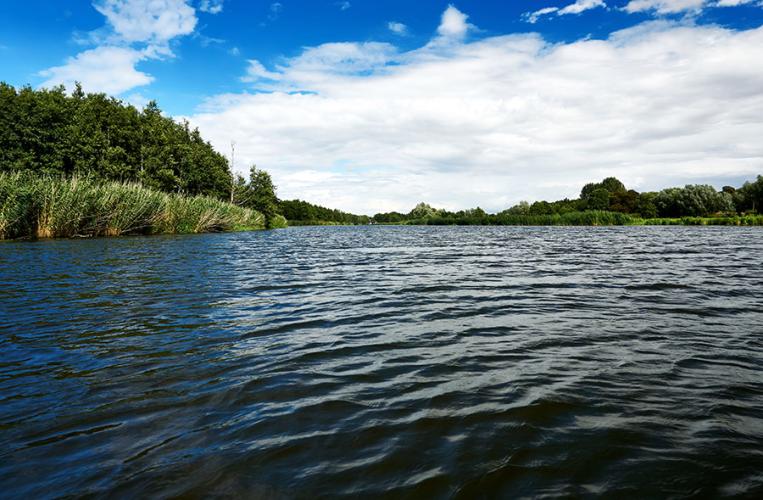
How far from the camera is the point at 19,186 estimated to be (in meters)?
26.6

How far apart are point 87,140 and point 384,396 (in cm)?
5984

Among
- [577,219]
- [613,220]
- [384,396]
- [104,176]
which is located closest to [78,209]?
[104,176]

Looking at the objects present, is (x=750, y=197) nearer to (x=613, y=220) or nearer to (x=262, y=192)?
(x=613, y=220)

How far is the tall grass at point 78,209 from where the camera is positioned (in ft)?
84.4

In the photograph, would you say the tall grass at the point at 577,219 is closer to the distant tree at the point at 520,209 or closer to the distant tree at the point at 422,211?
the distant tree at the point at 520,209

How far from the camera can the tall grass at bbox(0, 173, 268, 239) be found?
25.7 meters

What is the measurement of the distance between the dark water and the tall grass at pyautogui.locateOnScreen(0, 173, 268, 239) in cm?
2191

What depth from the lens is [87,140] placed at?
5028 centimetres

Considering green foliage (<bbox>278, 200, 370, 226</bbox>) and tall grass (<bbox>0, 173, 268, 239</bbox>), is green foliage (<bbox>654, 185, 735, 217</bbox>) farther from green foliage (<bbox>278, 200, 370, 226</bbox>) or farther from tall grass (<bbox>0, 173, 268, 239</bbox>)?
green foliage (<bbox>278, 200, 370, 226</bbox>)

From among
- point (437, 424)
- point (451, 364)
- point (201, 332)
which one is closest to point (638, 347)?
point (451, 364)

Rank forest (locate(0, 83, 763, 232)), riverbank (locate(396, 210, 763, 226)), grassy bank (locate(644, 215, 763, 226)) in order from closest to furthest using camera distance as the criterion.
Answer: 1. forest (locate(0, 83, 763, 232))
2. grassy bank (locate(644, 215, 763, 226))
3. riverbank (locate(396, 210, 763, 226))

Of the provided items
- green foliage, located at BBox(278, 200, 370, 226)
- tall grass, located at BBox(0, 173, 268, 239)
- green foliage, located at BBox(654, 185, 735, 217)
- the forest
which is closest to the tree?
the forest

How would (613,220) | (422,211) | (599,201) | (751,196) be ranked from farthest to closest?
(422,211)
(599,201)
(751,196)
(613,220)

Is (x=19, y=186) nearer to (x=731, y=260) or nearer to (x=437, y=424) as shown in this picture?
(x=437, y=424)
